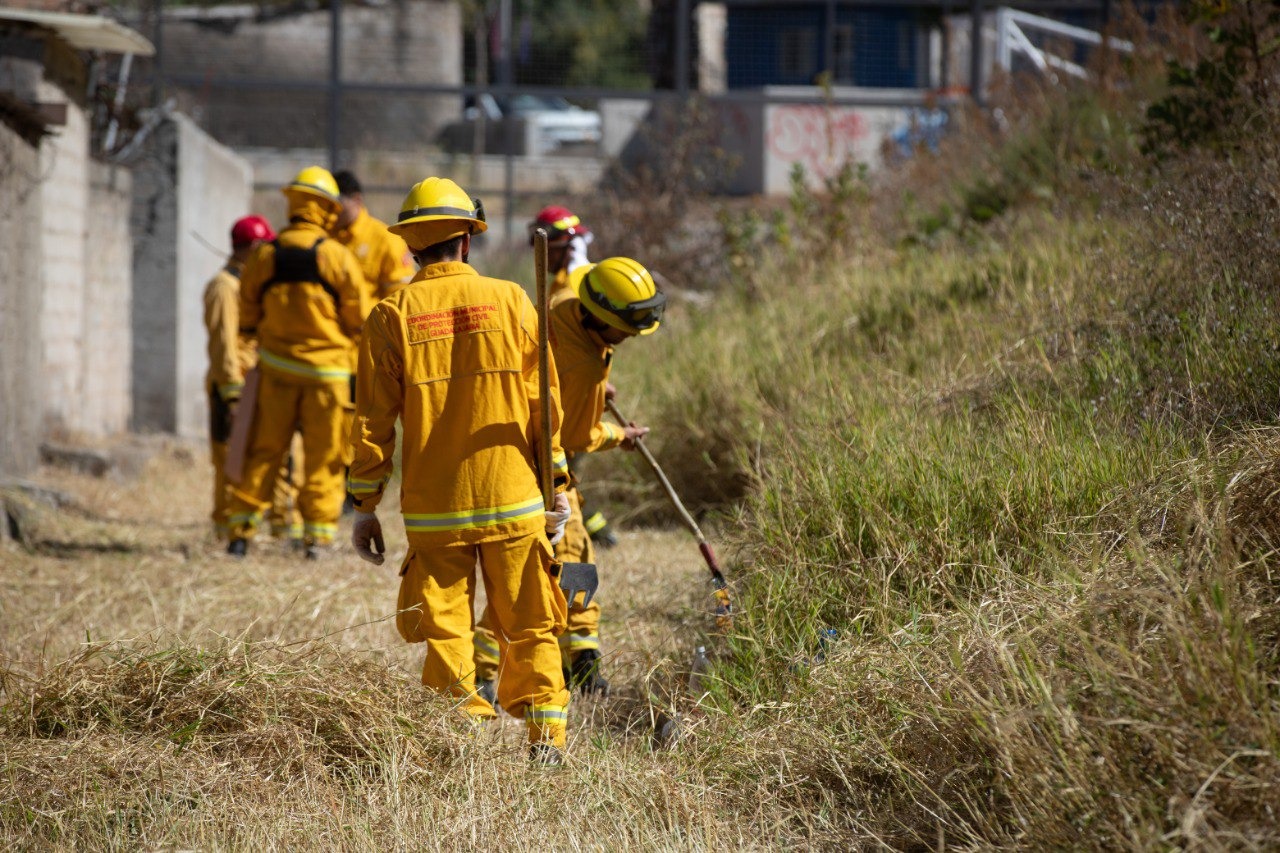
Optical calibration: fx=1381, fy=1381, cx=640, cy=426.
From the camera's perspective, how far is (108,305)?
10.7 m

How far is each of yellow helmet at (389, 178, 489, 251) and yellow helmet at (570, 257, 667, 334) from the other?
1.87ft

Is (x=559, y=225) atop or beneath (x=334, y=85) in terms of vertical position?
beneath

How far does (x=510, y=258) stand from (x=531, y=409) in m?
9.64

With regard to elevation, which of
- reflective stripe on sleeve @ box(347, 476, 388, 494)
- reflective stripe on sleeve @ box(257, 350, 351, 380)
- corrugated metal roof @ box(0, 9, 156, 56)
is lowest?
reflective stripe on sleeve @ box(347, 476, 388, 494)

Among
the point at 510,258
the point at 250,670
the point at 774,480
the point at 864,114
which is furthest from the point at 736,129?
the point at 250,670

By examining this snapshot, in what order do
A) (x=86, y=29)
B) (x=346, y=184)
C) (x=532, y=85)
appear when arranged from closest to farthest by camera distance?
(x=346, y=184), (x=86, y=29), (x=532, y=85)

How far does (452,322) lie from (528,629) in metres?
0.91

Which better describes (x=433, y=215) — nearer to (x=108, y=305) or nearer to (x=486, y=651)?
(x=486, y=651)

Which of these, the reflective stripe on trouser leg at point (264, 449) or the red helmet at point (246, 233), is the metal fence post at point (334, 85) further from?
the reflective stripe on trouser leg at point (264, 449)

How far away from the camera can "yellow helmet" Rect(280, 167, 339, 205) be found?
716cm

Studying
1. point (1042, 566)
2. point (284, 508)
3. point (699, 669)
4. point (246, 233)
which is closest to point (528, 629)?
point (699, 669)

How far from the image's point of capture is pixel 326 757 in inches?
146

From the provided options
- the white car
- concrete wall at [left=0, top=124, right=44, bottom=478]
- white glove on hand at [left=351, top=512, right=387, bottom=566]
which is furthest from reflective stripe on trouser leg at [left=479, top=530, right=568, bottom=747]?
the white car

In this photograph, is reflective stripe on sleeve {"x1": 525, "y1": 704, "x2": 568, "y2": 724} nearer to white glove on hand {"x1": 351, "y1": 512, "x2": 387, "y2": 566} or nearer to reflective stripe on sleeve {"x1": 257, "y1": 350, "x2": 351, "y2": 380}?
white glove on hand {"x1": 351, "y1": 512, "x2": 387, "y2": 566}
